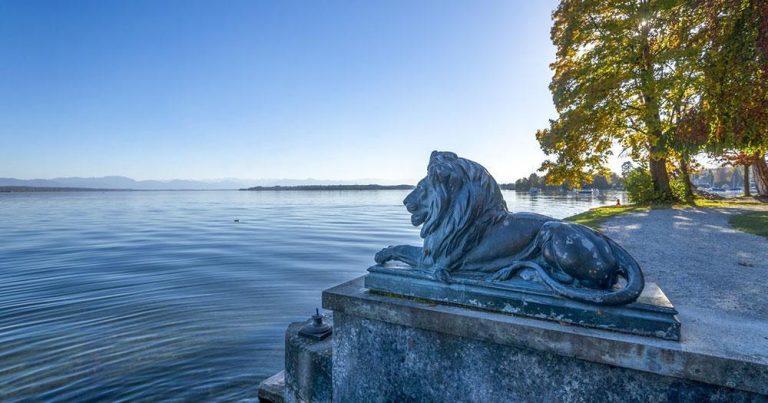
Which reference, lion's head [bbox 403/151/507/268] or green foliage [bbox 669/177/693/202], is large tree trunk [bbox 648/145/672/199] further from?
lion's head [bbox 403/151/507/268]

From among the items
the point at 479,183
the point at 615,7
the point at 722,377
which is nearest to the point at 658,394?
the point at 722,377

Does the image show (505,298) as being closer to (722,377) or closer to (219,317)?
(722,377)

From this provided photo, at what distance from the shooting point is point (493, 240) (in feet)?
7.77

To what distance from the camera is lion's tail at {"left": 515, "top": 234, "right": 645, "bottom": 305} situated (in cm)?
188

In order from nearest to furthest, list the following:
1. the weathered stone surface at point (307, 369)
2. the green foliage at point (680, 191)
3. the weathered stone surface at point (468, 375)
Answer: the weathered stone surface at point (468, 375), the weathered stone surface at point (307, 369), the green foliage at point (680, 191)

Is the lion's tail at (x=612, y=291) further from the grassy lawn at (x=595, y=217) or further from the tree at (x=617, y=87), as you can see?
the tree at (x=617, y=87)

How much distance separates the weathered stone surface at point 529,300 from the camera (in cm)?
183

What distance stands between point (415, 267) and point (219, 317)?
4323 millimetres

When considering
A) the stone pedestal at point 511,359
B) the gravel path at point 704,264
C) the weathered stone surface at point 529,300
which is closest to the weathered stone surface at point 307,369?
the stone pedestal at point 511,359

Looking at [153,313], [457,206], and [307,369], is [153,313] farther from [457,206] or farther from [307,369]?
[457,206]

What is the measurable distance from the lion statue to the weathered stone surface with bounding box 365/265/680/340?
0.24 ft

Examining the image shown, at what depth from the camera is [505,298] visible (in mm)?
2117

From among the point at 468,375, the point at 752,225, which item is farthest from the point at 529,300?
the point at 752,225

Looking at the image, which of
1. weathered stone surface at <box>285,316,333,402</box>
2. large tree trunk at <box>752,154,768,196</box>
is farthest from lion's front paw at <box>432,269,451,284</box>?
large tree trunk at <box>752,154,768,196</box>
